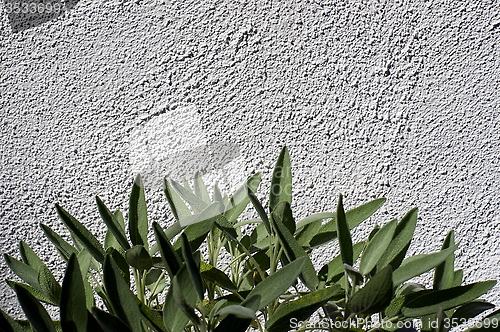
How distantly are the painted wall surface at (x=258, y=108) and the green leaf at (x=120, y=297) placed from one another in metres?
0.34

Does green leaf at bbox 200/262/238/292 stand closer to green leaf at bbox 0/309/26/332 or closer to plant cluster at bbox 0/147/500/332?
plant cluster at bbox 0/147/500/332

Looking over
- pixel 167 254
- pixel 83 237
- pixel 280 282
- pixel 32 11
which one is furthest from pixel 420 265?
pixel 32 11

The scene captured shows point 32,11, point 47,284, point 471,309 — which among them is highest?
point 32,11

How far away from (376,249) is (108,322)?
0.90 feet

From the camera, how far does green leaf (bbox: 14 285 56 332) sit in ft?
1.04

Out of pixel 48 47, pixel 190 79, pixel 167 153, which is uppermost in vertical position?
pixel 48 47

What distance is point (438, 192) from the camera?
660mm

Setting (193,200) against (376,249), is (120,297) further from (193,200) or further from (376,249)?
(376,249)

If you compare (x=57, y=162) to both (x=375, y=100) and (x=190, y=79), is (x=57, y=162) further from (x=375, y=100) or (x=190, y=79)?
(x=375, y=100)

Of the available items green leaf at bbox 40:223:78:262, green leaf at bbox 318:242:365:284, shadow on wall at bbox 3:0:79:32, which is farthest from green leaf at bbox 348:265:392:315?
shadow on wall at bbox 3:0:79:32

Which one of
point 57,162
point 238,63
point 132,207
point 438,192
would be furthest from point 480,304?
point 57,162

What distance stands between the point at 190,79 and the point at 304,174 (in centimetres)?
27

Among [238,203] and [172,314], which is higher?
[238,203]

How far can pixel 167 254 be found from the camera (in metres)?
0.34
